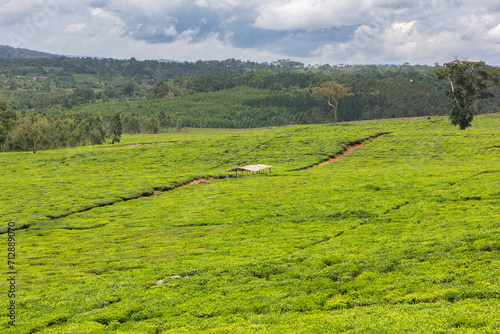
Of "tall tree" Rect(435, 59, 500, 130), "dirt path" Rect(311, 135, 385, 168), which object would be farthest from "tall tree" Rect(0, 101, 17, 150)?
"tall tree" Rect(435, 59, 500, 130)

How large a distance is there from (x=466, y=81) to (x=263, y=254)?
99502 millimetres

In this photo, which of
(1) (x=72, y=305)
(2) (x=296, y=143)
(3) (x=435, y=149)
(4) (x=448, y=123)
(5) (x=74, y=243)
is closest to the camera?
(1) (x=72, y=305)

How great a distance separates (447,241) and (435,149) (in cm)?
6090

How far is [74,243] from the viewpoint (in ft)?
114

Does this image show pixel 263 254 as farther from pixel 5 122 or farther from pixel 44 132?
pixel 5 122

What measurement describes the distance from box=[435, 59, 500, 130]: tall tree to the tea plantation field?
46818mm

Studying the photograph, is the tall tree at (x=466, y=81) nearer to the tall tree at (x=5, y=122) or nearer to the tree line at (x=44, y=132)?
the tree line at (x=44, y=132)

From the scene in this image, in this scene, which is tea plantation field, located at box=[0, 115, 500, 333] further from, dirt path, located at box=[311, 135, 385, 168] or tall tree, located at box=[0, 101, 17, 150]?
tall tree, located at box=[0, 101, 17, 150]

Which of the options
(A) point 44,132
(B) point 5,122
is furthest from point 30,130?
(B) point 5,122

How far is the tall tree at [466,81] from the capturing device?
102875 millimetres

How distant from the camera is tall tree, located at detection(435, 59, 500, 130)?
10288 centimetres

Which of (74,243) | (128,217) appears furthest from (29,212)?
(74,243)

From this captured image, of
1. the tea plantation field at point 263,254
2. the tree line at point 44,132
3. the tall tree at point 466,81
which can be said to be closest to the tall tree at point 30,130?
the tree line at point 44,132

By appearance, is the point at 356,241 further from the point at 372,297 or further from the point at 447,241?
the point at 372,297
